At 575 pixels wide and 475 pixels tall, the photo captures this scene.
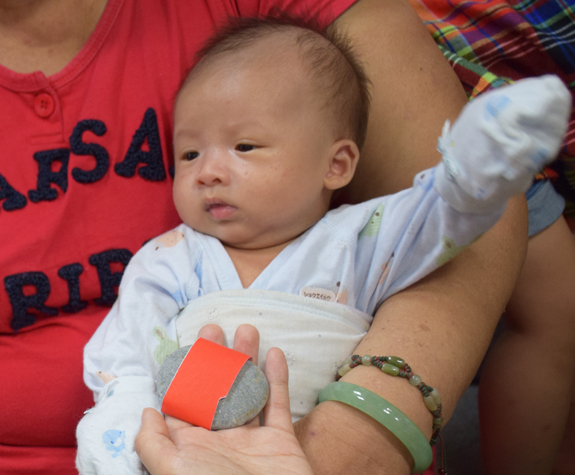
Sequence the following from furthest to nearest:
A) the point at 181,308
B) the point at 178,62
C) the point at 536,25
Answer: the point at 536,25 < the point at 178,62 < the point at 181,308

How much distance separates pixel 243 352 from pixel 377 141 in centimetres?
48

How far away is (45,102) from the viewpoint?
90 cm

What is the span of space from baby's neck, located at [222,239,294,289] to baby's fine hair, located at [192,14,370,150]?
9.0 inches

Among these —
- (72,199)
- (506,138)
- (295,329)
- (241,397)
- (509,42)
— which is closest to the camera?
(506,138)

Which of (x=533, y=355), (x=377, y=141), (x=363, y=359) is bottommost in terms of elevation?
(x=533, y=355)

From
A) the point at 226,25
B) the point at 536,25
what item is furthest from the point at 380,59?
the point at 536,25

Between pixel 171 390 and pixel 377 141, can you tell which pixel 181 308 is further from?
pixel 377 141

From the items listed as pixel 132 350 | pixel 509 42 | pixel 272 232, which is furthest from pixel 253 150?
pixel 509 42

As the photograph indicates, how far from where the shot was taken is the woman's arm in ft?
2.17

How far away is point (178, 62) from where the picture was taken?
98cm

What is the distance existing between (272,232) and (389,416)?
35cm

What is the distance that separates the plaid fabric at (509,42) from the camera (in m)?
1.10

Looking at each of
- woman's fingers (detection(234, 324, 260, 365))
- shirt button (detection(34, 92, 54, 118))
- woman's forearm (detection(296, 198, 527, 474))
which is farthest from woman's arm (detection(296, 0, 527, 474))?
shirt button (detection(34, 92, 54, 118))

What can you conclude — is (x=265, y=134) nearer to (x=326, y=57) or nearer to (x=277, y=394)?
(x=326, y=57)
